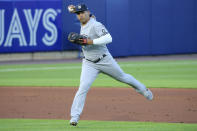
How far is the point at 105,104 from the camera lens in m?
10.6

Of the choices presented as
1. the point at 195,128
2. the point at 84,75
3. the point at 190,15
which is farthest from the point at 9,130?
the point at 190,15

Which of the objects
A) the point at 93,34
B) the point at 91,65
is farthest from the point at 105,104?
the point at 93,34

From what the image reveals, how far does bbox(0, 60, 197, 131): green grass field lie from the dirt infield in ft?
2.18

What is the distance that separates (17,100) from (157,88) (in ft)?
11.3

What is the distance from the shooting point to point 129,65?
740 inches

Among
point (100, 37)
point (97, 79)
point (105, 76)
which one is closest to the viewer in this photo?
point (100, 37)

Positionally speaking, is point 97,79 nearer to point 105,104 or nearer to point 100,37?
point 105,104

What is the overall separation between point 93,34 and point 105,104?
2921mm

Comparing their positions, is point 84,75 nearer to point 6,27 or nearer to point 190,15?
point 6,27

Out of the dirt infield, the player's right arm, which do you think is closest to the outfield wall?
the dirt infield

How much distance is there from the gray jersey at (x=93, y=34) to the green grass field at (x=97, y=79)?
108 centimetres

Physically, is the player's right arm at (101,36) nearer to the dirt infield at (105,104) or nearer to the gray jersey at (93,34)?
the gray jersey at (93,34)

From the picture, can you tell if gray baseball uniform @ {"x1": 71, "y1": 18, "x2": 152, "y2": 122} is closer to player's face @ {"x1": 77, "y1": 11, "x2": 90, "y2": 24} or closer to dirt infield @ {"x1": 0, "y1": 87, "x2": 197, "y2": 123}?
player's face @ {"x1": 77, "y1": 11, "x2": 90, "y2": 24}

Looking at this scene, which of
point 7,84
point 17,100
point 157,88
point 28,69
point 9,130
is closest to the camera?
point 9,130
